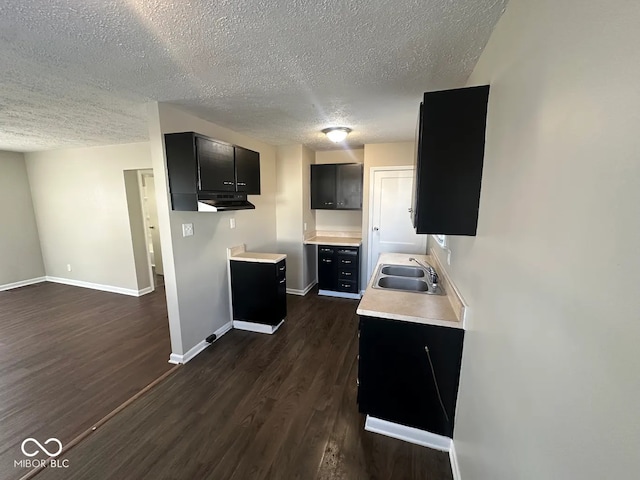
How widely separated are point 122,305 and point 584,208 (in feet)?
16.9

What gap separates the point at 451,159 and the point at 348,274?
9.92 feet

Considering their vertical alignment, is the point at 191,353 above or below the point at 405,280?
below

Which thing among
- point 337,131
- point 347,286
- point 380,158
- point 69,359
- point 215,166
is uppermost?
point 337,131

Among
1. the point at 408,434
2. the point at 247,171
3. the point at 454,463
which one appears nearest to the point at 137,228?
the point at 247,171

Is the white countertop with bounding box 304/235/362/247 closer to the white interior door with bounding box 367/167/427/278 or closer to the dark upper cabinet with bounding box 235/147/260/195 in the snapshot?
the white interior door with bounding box 367/167/427/278

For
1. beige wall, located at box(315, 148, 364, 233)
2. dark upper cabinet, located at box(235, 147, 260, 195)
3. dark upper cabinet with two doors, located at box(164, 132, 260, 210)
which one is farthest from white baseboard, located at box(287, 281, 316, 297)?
dark upper cabinet with two doors, located at box(164, 132, 260, 210)

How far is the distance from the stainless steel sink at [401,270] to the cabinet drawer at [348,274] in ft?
5.03

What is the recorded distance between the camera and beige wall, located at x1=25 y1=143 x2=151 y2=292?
13.8 feet

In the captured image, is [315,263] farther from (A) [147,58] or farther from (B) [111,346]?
(A) [147,58]

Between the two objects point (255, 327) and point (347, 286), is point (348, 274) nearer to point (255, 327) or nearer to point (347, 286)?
point (347, 286)

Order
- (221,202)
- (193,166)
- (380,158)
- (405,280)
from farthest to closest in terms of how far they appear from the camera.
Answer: (380,158), (221,202), (405,280), (193,166)

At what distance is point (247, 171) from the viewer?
9.67 feet

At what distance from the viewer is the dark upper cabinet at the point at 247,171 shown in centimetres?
279

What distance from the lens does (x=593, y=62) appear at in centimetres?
55
